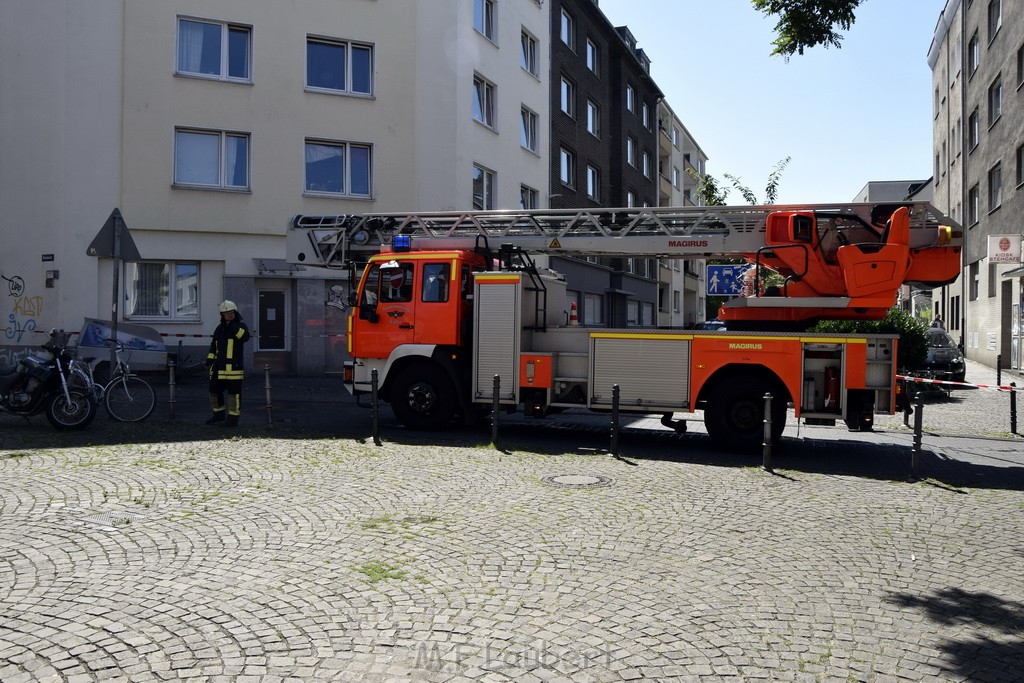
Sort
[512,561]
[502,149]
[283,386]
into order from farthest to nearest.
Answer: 1. [502,149]
2. [283,386]
3. [512,561]

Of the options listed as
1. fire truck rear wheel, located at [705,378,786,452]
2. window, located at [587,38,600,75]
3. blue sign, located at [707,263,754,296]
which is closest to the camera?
fire truck rear wheel, located at [705,378,786,452]

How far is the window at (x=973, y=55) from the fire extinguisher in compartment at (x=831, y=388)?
26.8 m

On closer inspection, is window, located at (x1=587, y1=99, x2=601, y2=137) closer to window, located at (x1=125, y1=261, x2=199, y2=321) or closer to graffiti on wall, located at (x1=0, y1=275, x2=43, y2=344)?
window, located at (x1=125, y1=261, x2=199, y2=321)

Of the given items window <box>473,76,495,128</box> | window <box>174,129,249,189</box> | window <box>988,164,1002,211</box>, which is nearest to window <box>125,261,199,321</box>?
window <box>174,129,249,189</box>

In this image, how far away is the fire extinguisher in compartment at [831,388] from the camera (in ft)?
31.3

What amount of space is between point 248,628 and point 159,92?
18572 mm

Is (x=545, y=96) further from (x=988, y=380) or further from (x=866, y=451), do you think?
(x=866, y=451)

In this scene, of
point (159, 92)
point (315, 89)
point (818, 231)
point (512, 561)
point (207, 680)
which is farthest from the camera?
point (315, 89)

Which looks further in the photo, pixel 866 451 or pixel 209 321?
pixel 209 321

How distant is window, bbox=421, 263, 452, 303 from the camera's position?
11.5 m

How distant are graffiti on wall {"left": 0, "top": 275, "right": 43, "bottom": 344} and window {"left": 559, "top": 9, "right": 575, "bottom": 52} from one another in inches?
824

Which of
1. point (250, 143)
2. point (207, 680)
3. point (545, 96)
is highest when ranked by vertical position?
point (545, 96)

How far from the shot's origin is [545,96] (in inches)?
1164

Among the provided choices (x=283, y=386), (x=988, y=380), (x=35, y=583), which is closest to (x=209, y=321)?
(x=283, y=386)
